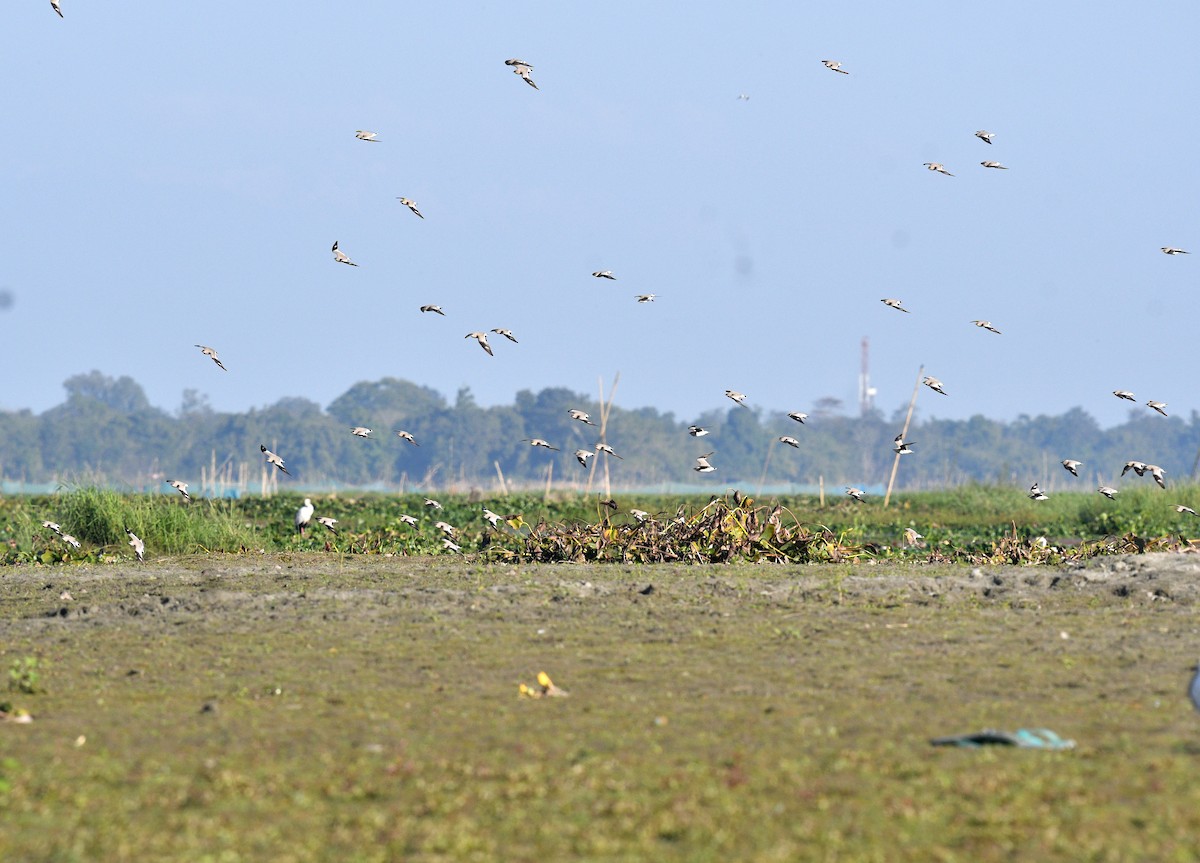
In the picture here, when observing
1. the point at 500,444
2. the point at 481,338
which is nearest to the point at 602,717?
the point at 481,338

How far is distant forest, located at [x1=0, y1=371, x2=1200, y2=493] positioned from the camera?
98.1 meters

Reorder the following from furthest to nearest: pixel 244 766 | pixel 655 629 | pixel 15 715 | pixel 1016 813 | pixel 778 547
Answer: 1. pixel 778 547
2. pixel 655 629
3. pixel 15 715
4. pixel 244 766
5. pixel 1016 813

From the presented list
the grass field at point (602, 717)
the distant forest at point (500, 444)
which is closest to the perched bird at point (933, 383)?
the grass field at point (602, 717)

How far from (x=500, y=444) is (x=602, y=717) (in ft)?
311

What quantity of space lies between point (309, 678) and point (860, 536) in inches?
672

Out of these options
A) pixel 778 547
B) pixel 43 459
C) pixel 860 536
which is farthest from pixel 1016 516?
pixel 43 459

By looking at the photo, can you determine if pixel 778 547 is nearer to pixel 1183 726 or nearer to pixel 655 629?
pixel 655 629

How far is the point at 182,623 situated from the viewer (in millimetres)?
11266

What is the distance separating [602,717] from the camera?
766 cm

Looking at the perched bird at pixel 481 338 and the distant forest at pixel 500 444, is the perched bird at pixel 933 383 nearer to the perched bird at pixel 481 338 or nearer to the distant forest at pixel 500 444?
the perched bird at pixel 481 338

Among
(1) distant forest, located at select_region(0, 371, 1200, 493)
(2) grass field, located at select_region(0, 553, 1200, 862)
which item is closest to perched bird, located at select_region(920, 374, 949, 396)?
(2) grass field, located at select_region(0, 553, 1200, 862)

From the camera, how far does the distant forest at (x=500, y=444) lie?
98.1m

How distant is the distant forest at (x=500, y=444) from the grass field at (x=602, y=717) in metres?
76.9

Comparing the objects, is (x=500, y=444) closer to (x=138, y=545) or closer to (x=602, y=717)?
(x=138, y=545)
